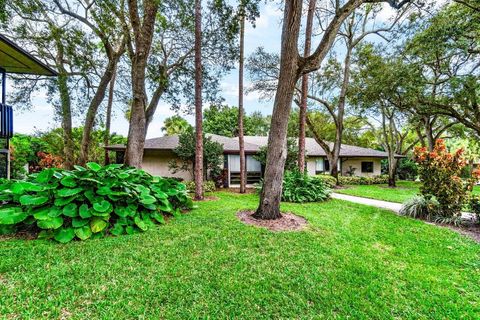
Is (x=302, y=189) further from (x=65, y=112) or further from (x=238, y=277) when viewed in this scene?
(x=65, y=112)

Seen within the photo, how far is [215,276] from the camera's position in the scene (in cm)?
305

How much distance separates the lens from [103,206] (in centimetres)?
408

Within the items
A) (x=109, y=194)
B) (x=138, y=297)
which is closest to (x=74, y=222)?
(x=109, y=194)

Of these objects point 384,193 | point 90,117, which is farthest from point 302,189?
point 90,117

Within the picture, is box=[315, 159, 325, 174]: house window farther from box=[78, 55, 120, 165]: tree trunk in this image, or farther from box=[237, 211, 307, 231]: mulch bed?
box=[78, 55, 120, 165]: tree trunk

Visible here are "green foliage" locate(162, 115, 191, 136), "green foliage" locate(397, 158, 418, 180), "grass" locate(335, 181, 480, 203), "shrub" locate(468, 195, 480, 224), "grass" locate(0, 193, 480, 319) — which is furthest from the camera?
"green foliage" locate(162, 115, 191, 136)

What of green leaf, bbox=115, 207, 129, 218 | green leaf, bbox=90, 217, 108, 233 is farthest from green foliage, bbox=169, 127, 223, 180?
green leaf, bbox=90, 217, 108, 233

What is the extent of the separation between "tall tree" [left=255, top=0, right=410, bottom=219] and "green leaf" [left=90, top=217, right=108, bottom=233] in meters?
3.35

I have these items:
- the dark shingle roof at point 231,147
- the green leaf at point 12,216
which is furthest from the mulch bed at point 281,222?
the dark shingle roof at point 231,147

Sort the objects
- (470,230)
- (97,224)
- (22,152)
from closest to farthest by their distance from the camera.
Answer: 1. (97,224)
2. (470,230)
3. (22,152)

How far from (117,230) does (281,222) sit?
3.53 metres

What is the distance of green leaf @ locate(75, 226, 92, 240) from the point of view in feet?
12.6

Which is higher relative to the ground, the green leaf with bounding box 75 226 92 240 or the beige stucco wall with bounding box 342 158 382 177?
the beige stucco wall with bounding box 342 158 382 177

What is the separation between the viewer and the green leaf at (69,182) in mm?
4086
